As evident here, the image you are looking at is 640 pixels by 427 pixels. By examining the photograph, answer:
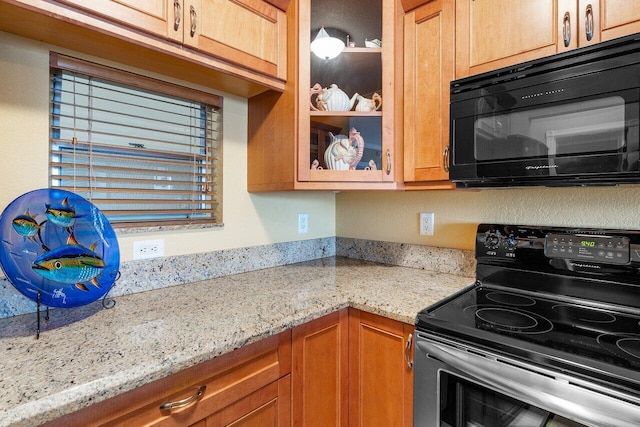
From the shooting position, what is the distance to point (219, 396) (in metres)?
0.93

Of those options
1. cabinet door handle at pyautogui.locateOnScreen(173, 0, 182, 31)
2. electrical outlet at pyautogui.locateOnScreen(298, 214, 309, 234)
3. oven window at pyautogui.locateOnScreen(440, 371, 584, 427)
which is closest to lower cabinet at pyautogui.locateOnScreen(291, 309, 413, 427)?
oven window at pyautogui.locateOnScreen(440, 371, 584, 427)

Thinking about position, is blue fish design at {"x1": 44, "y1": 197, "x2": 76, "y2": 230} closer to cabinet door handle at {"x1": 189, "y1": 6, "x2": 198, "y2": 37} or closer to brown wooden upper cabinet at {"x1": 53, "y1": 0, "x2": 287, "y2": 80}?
brown wooden upper cabinet at {"x1": 53, "y1": 0, "x2": 287, "y2": 80}

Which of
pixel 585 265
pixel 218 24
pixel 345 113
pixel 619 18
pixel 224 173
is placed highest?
pixel 218 24

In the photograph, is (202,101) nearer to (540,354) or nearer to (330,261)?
(330,261)

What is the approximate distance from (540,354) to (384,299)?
509 mm

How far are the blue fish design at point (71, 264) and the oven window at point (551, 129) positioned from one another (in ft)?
4.38

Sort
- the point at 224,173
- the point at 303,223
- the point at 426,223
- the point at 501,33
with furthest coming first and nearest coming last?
the point at 303,223 < the point at 426,223 < the point at 224,173 < the point at 501,33

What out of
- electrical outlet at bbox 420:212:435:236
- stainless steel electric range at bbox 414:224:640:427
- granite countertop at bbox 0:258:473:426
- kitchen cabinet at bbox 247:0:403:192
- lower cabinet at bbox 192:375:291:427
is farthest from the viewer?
electrical outlet at bbox 420:212:435:236

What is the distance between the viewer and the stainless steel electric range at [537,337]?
0.80 meters

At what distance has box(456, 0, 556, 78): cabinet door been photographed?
1.13 metres

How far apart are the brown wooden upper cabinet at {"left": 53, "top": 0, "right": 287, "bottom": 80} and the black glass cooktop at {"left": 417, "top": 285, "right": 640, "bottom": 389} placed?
46.2 inches

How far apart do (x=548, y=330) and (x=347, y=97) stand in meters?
1.16

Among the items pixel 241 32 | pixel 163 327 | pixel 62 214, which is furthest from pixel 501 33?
pixel 62 214

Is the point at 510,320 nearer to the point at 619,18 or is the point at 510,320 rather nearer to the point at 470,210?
the point at 470,210
